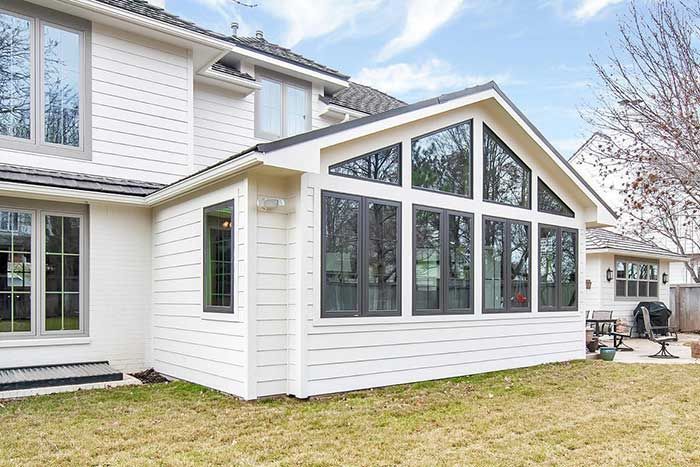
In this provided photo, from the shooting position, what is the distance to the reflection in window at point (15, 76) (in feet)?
25.6

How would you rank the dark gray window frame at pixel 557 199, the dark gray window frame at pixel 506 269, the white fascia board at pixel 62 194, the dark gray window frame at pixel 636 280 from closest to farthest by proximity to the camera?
the white fascia board at pixel 62 194, the dark gray window frame at pixel 506 269, the dark gray window frame at pixel 557 199, the dark gray window frame at pixel 636 280

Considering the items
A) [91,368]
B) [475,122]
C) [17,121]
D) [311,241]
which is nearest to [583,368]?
[475,122]

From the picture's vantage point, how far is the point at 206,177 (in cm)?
676

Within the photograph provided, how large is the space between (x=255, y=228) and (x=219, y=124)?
510 cm

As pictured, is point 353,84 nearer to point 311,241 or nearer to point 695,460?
point 311,241

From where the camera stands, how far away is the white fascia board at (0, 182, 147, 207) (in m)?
7.18

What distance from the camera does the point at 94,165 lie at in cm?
841

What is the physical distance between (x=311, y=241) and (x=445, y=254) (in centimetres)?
241

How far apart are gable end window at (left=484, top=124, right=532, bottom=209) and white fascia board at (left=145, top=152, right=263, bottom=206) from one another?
4.33 m

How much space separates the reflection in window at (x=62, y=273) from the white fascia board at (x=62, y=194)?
1.32 ft

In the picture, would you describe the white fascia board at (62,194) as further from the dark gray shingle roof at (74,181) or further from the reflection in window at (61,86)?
the reflection in window at (61,86)

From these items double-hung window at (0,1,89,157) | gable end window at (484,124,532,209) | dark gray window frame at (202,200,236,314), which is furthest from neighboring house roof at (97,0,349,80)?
gable end window at (484,124,532,209)

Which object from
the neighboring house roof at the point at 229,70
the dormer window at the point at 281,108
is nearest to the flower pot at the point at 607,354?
the dormer window at the point at 281,108

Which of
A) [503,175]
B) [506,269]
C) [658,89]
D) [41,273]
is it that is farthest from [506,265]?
[41,273]
